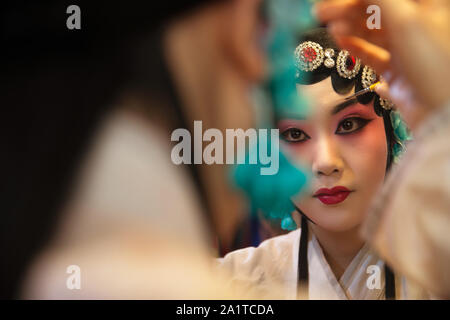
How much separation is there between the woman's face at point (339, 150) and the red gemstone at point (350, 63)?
1.8 inches

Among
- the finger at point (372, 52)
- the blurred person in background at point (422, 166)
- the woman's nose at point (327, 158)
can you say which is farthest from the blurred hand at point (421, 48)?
the woman's nose at point (327, 158)

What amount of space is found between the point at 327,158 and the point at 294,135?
9cm

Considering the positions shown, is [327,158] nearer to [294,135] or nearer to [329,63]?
[294,135]

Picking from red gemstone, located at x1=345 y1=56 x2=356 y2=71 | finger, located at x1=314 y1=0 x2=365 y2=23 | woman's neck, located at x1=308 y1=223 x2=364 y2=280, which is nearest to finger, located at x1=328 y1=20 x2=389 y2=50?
finger, located at x1=314 y1=0 x2=365 y2=23

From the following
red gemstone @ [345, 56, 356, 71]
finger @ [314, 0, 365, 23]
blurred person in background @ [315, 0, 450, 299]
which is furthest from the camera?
red gemstone @ [345, 56, 356, 71]

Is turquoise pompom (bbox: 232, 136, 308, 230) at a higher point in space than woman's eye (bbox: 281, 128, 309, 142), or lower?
lower

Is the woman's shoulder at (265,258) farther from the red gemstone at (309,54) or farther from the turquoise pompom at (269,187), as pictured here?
the red gemstone at (309,54)

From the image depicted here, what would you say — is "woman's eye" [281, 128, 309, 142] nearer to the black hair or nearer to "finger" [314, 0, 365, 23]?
the black hair

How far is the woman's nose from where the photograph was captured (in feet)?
3.45

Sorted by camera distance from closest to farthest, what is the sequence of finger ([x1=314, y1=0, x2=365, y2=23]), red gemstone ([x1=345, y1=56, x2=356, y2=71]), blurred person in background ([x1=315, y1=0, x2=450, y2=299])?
blurred person in background ([x1=315, y1=0, x2=450, y2=299])
finger ([x1=314, y1=0, x2=365, y2=23])
red gemstone ([x1=345, y1=56, x2=356, y2=71])

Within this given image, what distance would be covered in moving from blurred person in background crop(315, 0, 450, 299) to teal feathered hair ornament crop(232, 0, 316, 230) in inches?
26.0

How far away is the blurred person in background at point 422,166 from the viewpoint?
37cm
